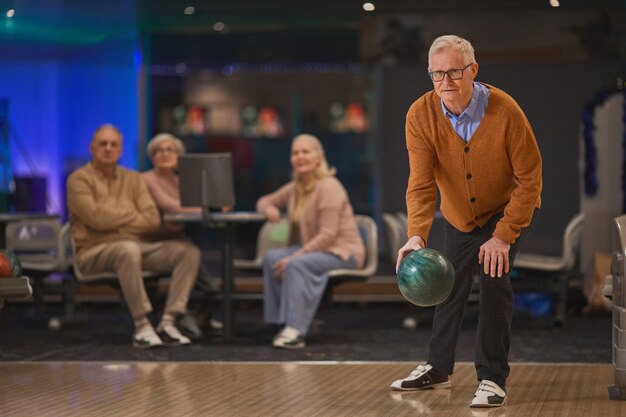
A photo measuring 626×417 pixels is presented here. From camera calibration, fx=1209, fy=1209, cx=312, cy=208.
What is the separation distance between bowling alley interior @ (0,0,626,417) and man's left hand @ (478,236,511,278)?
0.07 m

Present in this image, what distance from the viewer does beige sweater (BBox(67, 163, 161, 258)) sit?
7.23 metres

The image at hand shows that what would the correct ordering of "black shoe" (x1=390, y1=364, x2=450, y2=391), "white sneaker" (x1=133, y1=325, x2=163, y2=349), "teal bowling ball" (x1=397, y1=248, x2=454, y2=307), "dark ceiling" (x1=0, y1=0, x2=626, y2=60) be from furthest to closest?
"dark ceiling" (x1=0, y1=0, x2=626, y2=60), "white sneaker" (x1=133, y1=325, x2=163, y2=349), "black shoe" (x1=390, y1=364, x2=450, y2=391), "teal bowling ball" (x1=397, y1=248, x2=454, y2=307)

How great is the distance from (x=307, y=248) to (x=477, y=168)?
269cm

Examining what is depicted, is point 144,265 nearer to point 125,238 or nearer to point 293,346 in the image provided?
point 125,238

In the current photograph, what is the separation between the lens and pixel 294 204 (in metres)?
7.51

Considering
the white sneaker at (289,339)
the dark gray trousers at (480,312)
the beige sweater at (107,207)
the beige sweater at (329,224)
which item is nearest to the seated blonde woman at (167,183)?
the beige sweater at (107,207)

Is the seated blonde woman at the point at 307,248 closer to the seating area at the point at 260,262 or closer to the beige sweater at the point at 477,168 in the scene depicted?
the seating area at the point at 260,262

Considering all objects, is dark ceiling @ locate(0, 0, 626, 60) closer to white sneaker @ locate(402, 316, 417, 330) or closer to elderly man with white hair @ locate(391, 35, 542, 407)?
white sneaker @ locate(402, 316, 417, 330)

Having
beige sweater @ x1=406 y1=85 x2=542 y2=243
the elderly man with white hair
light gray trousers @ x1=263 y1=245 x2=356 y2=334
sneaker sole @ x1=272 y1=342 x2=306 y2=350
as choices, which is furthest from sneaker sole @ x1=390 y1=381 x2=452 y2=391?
light gray trousers @ x1=263 y1=245 x2=356 y2=334

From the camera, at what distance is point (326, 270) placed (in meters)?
7.21

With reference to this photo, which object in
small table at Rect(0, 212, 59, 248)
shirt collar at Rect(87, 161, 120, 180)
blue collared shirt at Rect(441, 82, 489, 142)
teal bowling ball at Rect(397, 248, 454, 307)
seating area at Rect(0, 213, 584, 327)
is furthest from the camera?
small table at Rect(0, 212, 59, 248)

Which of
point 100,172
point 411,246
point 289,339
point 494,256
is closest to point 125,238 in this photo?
point 100,172

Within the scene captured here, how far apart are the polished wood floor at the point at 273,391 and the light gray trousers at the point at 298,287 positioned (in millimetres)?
906

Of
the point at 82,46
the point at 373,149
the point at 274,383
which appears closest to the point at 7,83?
the point at 82,46
